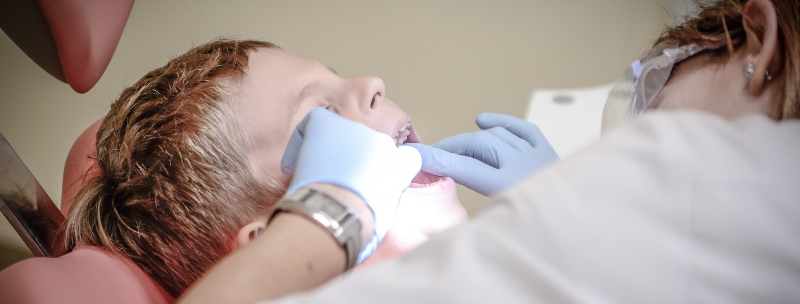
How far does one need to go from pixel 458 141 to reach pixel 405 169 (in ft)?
1.14

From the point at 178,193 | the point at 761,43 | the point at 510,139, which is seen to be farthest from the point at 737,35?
the point at 178,193

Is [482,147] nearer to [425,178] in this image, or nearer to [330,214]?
[425,178]

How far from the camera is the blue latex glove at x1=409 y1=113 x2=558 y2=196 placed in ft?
4.00

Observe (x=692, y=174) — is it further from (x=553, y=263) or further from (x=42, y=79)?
(x=42, y=79)

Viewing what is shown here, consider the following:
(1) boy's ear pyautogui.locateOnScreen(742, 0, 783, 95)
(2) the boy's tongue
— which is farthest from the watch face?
(1) boy's ear pyautogui.locateOnScreen(742, 0, 783, 95)

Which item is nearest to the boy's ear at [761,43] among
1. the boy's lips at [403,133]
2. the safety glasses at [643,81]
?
the safety glasses at [643,81]

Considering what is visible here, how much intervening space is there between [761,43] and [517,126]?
0.63 m

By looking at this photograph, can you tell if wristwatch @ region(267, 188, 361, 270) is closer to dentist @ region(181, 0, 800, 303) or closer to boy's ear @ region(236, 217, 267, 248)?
dentist @ region(181, 0, 800, 303)

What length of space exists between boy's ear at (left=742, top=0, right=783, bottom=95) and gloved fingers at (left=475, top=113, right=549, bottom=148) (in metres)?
0.56

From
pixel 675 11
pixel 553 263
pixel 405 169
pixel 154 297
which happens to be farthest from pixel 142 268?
pixel 675 11

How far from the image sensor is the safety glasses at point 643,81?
1.10 metres

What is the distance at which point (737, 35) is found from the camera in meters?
0.96

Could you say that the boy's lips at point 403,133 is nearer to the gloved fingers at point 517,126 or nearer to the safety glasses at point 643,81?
the gloved fingers at point 517,126

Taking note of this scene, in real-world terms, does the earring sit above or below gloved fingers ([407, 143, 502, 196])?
above
